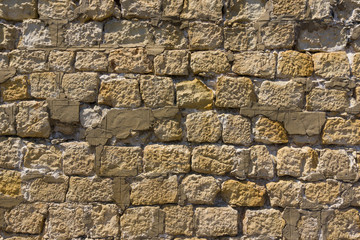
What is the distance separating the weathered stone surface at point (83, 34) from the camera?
8.48 ft

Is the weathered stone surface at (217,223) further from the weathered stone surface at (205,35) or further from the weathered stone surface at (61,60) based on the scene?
the weathered stone surface at (61,60)

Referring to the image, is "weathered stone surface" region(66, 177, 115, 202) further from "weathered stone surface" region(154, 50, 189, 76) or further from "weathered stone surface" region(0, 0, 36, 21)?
"weathered stone surface" region(0, 0, 36, 21)

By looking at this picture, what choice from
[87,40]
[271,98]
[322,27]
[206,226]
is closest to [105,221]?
[206,226]

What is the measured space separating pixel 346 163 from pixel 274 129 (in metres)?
0.59

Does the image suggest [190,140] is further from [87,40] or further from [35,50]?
[35,50]

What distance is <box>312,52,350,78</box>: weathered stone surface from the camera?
2533 mm

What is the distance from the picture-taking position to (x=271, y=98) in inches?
99.7

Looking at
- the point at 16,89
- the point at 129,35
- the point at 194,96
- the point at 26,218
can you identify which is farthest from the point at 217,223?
the point at 16,89

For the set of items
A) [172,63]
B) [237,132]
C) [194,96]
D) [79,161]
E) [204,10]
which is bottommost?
[79,161]

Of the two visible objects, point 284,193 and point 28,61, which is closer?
point 284,193

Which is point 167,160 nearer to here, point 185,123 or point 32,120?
point 185,123

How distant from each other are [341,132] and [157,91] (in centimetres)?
143

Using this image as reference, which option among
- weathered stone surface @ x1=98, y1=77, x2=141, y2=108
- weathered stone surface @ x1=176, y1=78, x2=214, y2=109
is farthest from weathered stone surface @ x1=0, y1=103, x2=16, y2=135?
weathered stone surface @ x1=176, y1=78, x2=214, y2=109

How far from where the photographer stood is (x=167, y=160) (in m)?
2.52
